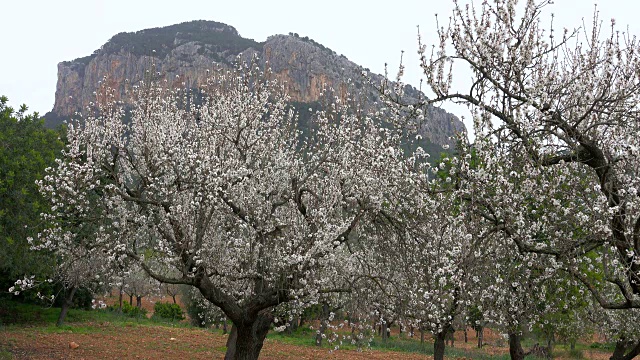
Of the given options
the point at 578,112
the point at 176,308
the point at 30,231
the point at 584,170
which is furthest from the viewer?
the point at 176,308

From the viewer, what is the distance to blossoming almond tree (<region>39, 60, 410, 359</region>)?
29.2 ft

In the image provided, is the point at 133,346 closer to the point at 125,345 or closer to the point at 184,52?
the point at 125,345

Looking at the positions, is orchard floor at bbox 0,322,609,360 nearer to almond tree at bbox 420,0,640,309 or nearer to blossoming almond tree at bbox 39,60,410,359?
blossoming almond tree at bbox 39,60,410,359

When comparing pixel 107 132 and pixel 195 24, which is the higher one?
pixel 195 24

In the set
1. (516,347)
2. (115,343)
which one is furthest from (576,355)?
(115,343)

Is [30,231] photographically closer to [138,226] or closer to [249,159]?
[138,226]

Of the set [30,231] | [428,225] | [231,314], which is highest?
[428,225]

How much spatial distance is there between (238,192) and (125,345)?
41.1 feet

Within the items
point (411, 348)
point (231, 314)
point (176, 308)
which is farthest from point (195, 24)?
point (231, 314)

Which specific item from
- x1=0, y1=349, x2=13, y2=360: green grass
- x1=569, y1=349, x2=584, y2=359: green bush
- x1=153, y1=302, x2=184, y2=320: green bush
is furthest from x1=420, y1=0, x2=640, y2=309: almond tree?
x1=153, y1=302, x2=184, y2=320: green bush

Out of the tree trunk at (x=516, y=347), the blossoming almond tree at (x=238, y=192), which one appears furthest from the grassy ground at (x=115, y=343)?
the blossoming almond tree at (x=238, y=192)

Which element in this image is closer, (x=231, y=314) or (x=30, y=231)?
(x=231, y=314)

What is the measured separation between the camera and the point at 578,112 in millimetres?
6668

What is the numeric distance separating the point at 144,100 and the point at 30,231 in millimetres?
4842
